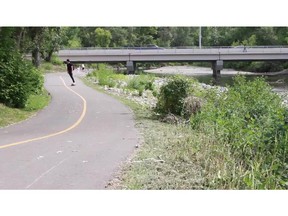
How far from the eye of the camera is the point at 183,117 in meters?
13.2

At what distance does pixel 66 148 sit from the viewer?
8.96 m

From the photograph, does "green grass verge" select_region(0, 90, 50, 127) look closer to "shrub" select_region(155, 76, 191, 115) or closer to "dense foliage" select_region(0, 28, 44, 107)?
"dense foliage" select_region(0, 28, 44, 107)

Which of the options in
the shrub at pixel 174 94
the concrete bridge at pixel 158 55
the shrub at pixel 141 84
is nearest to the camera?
the shrub at pixel 174 94

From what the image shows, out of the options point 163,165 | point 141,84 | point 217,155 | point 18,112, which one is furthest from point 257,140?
point 141,84

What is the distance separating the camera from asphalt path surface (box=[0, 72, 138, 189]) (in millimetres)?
6391

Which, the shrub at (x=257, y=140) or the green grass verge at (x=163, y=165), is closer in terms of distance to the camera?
the green grass verge at (x=163, y=165)

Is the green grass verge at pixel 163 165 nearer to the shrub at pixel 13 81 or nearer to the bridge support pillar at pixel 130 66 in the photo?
the shrub at pixel 13 81

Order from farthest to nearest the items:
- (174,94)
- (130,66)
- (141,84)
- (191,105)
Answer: (130,66)
(141,84)
(174,94)
(191,105)

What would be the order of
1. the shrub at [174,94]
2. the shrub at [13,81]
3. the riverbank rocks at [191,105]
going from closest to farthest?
1. the riverbank rocks at [191,105]
2. the shrub at [174,94]
3. the shrub at [13,81]

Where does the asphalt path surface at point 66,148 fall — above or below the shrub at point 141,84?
above

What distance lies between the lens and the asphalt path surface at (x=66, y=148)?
6.39m

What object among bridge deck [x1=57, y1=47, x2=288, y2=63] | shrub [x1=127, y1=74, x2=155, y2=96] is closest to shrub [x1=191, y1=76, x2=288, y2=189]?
shrub [x1=127, y1=74, x2=155, y2=96]

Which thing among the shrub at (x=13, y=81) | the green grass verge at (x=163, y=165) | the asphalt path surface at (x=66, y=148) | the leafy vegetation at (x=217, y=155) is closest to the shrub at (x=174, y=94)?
the asphalt path surface at (x=66, y=148)

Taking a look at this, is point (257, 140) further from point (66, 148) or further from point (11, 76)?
point (11, 76)
